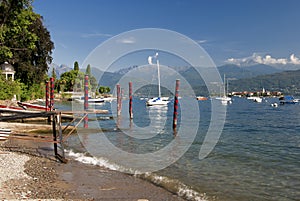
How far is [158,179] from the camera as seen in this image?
9.96 meters

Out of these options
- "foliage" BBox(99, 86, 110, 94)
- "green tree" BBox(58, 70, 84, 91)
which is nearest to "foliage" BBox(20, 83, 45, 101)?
"green tree" BBox(58, 70, 84, 91)

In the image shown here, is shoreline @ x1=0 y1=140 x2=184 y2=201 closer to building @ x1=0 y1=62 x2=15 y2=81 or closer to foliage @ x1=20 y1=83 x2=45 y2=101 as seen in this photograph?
building @ x1=0 y1=62 x2=15 y2=81

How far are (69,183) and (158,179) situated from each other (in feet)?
9.91

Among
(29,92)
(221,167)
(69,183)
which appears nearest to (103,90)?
(29,92)

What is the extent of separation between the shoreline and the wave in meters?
0.29

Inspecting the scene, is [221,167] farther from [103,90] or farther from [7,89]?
[103,90]

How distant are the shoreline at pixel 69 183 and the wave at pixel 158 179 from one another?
11.5 inches

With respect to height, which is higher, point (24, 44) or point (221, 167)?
point (24, 44)

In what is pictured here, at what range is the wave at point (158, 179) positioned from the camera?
338 inches

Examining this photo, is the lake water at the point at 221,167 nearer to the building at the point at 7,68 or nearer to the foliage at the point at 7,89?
the foliage at the point at 7,89

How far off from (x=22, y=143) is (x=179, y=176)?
922cm

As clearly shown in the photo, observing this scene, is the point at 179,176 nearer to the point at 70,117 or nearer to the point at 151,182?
the point at 151,182

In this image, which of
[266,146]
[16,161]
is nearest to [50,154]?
[16,161]

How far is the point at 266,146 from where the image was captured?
18.7 m
